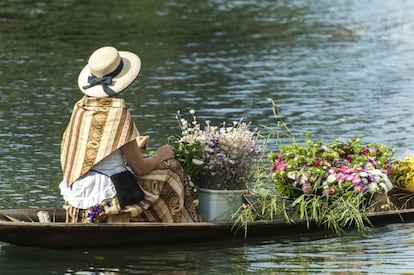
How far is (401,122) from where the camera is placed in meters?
15.0

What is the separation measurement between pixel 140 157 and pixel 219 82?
9.19 metres

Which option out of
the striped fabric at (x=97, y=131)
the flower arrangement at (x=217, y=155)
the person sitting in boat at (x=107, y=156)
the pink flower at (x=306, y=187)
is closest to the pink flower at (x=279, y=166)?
the pink flower at (x=306, y=187)

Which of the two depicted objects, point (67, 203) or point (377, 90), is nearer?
point (67, 203)

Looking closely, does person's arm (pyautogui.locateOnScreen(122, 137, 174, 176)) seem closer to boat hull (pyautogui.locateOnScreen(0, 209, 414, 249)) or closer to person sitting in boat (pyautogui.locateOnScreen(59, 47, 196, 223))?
person sitting in boat (pyautogui.locateOnScreen(59, 47, 196, 223))

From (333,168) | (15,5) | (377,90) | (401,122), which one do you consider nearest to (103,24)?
(15,5)

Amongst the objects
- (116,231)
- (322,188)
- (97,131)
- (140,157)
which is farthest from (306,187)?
(97,131)

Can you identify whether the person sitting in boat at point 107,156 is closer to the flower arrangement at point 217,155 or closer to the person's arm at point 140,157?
the person's arm at point 140,157

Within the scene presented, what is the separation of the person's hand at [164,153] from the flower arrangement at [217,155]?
293 mm

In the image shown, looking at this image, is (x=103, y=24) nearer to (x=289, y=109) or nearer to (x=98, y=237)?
(x=289, y=109)

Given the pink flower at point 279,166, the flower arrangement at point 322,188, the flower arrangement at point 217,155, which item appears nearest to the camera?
the flower arrangement at point 217,155

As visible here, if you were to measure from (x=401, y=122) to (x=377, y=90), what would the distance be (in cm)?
254

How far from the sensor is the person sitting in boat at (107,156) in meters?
9.02

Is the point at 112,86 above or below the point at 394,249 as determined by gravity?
above

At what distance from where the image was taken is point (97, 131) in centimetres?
903
